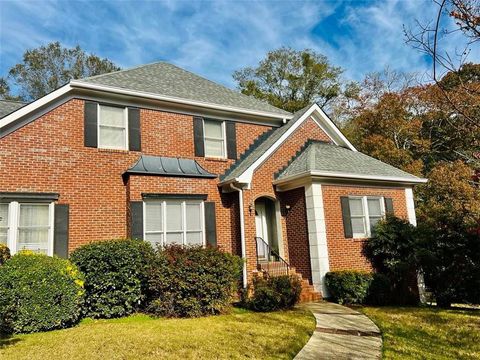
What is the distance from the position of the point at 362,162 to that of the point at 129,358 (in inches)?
434

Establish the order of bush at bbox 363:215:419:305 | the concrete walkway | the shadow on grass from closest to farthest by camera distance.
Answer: the concrete walkway < the shadow on grass < bush at bbox 363:215:419:305

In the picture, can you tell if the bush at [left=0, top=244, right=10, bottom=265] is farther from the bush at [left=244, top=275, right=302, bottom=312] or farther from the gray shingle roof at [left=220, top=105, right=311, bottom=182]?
the gray shingle roof at [left=220, top=105, right=311, bottom=182]

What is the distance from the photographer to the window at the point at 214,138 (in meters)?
13.8

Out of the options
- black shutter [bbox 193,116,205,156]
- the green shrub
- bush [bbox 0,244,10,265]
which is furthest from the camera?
black shutter [bbox 193,116,205,156]

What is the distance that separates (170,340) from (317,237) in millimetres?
6327

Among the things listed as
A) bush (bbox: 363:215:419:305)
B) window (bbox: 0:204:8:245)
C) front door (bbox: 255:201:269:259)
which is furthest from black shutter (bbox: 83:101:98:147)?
bush (bbox: 363:215:419:305)

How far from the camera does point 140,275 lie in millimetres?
9641

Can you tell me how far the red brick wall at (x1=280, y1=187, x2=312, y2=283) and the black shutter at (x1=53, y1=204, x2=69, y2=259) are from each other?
6987 millimetres

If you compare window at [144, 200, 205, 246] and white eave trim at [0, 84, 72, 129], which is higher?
white eave trim at [0, 84, 72, 129]

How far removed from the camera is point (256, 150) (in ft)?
46.7

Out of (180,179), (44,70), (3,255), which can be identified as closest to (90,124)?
(180,179)

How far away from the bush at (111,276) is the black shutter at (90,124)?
3.47 metres

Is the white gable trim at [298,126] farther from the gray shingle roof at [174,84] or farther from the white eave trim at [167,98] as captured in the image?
the gray shingle roof at [174,84]

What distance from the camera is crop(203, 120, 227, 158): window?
1382 cm
